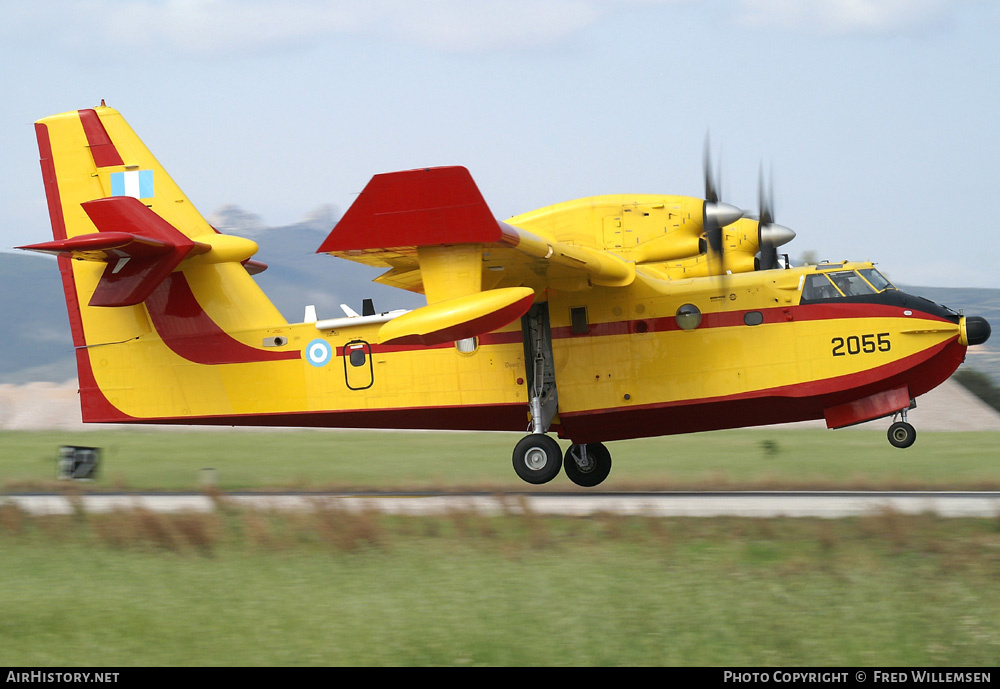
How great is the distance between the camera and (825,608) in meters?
8.39

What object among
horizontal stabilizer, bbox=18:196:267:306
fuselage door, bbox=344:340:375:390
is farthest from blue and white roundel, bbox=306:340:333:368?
horizontal stabilizer, bbox=18:196:267:306

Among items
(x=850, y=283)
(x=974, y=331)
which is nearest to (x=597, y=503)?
(x=850, y=283)

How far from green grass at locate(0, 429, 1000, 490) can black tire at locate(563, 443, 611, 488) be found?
1.06ft

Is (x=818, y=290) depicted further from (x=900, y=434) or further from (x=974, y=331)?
(x=900, y=434)

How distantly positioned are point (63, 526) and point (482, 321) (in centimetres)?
597

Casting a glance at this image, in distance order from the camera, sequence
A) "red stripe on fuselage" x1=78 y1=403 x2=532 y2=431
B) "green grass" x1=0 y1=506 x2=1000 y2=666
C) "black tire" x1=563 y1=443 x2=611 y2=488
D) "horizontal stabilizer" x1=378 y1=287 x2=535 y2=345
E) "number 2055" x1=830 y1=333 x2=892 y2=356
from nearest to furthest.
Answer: "green grass" x1=0 y1=506 x2=1000 y2=666 < "horizontal stabilizer" x1=378 y1=287 x2=535 y2=345 < "number 2055" x1=830 y1=333 x2=892 y2=356 < "red stripe on fuselage" x1=78 y1=403 x2=532 y2=431 < "black tire" x1=563 y1=443 x2=611 y2=488

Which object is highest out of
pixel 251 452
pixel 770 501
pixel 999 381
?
pixel 770 501

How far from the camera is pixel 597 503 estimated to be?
47.8ft

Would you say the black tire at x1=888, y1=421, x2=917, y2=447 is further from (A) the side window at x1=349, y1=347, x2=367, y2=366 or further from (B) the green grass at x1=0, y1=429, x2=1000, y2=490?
(A) the side window at x1=349, y1=347, x2=367, y2=366

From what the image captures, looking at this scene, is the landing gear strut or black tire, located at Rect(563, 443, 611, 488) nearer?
the landing gear strut

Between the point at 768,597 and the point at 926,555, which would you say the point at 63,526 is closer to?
the point at 768,597

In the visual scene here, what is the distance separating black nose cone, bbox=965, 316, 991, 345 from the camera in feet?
49.4

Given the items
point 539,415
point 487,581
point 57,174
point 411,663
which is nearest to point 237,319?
point 57,174

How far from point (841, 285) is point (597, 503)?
518cm
